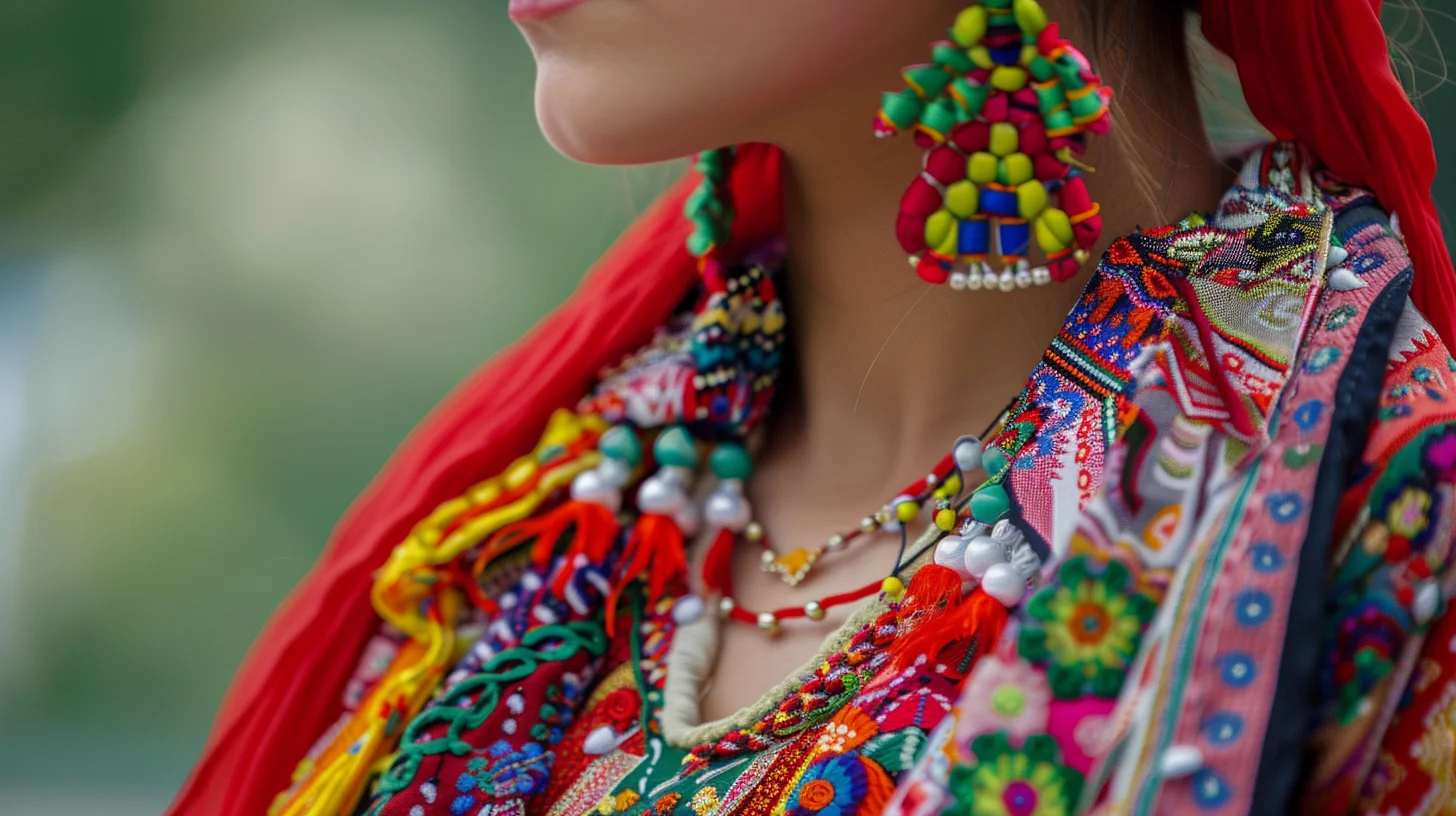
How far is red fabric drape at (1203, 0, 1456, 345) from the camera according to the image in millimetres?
816

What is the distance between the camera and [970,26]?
29.6 inches

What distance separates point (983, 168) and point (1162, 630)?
0.99 ft

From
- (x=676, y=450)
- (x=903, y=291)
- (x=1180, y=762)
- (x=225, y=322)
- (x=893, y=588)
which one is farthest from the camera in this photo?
(x=225, y=322)

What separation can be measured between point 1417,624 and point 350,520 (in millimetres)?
872

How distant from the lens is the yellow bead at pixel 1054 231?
2.48ft

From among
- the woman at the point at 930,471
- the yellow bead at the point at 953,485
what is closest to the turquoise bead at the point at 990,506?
the woman at the point at 930,471

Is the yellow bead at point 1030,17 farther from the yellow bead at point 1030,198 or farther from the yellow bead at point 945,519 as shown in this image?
the yellow bead at point 945,519

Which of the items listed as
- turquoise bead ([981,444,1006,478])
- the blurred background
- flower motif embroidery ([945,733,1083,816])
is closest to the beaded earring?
turquoise bead ([981,444,1006,478])

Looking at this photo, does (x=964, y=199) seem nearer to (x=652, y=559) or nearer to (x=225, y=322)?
(x=652, y=559)

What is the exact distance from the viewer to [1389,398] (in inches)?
25.7

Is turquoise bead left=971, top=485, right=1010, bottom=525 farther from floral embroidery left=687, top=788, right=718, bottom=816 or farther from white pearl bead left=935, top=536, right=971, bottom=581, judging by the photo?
floral embroidery left=687, top=788, right=718, bottom=816

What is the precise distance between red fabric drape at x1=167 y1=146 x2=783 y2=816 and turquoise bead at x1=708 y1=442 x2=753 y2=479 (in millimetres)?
162

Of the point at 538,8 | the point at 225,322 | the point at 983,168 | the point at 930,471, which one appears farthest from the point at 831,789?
the point at 225,322

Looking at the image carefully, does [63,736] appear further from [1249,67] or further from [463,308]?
[1249,67]
